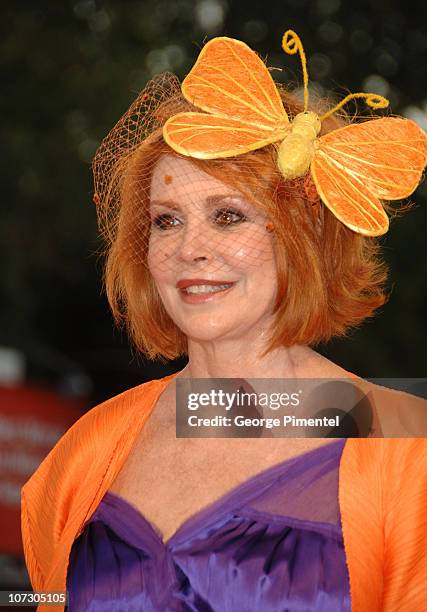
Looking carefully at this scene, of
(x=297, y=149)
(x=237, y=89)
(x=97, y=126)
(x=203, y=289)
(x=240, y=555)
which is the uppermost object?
(x=97, y=126)

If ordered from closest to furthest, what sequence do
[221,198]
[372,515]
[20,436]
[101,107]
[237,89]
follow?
[372,515] → [221,198] → [237,89] → [20,436] → [101,107]

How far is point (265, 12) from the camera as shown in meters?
5.08

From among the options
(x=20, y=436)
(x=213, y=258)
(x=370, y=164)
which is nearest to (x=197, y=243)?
(x=213, y=258)

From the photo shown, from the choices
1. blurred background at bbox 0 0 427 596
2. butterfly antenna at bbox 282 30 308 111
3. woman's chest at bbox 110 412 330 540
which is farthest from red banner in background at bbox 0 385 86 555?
butterfly antenna at bbox 282 30 308 111

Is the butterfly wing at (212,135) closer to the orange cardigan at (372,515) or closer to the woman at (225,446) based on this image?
the woman at (225,446)

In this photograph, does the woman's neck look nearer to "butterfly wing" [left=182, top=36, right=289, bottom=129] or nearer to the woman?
the woman

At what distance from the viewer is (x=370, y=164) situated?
2.03 meters

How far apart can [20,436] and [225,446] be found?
89.4 inches

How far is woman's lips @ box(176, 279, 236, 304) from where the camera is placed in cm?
196

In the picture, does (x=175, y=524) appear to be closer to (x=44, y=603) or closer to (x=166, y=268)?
(x=44, y=603)

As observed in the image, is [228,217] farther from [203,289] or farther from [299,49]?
[299,49]

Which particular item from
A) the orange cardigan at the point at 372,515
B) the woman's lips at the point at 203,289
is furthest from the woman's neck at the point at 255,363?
the orange cardigan at the point at 372,515

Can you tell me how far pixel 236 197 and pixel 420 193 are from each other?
3.12 meters

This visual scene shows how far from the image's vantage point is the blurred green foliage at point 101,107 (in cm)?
508
